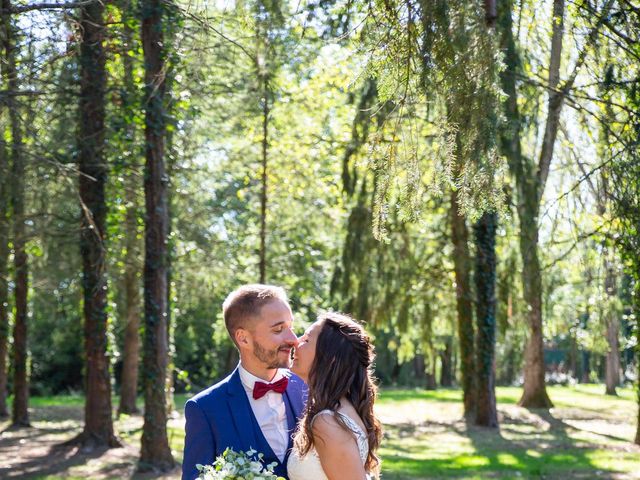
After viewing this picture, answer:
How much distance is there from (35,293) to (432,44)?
1763cm

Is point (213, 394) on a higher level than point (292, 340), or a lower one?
lower

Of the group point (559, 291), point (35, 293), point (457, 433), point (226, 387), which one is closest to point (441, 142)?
point (226, 387)

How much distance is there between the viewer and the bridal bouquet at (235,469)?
11.7 feet

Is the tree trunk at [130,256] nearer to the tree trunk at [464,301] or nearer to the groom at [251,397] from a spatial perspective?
the tree trunk at [464,301]

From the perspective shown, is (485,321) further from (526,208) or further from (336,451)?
(336,451)

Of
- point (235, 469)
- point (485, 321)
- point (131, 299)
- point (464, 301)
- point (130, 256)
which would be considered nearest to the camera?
point (235, 469)

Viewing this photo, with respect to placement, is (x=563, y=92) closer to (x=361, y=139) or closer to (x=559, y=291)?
(x=361, y=139)

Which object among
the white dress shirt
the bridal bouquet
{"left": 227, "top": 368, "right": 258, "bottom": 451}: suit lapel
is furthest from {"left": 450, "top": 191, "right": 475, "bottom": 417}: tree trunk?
the bridal bouquet

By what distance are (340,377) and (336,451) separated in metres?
0.31

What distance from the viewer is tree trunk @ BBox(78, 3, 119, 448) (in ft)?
46.4

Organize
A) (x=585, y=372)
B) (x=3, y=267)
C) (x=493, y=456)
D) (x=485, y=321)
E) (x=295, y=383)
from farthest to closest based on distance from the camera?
(x=585, y=372), (x=485, y=321), (x=3, y=267), (x=493, y=456), (x=295, y=383)

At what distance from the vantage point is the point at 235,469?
11.8ft

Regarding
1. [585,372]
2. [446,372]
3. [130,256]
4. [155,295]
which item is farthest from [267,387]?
[585,372]

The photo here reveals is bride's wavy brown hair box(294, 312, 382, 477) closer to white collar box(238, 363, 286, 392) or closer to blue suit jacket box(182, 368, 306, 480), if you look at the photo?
blue suit jacket box(182, 368, 306, 480)
